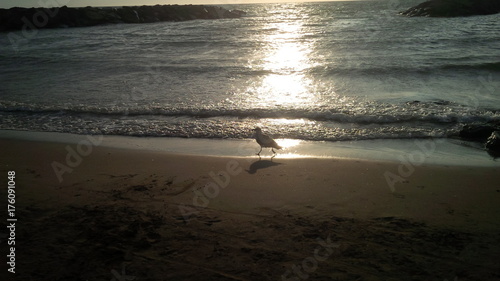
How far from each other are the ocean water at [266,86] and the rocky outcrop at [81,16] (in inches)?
627

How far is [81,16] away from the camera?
139 feet

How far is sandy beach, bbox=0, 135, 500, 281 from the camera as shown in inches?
143

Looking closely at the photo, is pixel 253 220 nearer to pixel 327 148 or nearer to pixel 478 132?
pixel 327 148

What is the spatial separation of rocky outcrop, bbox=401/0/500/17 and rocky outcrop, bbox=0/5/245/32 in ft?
90.4

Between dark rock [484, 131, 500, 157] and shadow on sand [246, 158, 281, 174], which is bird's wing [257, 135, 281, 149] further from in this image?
dark rock [484, 131, 500, 157]

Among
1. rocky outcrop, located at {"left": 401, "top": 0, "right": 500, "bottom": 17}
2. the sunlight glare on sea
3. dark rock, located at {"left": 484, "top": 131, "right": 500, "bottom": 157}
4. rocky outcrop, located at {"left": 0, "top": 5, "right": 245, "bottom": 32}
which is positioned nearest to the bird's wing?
the sunlight glare on sea

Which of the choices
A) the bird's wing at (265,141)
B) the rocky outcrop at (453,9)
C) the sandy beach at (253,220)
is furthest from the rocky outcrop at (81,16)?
the bird's wing at (265,141)

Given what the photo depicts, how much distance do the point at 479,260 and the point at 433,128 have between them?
5.73 meters

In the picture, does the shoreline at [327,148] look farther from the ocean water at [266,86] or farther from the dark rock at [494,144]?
the ocean water at [266,86]

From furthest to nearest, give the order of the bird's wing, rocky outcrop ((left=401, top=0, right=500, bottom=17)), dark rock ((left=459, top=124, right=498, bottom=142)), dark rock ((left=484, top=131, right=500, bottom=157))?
rocky outcrop ((left=401, top=0, right=500, bottom=17))
dark rock ((left=459, top=124, right=498, bottom=142))
dark rock ((left=484, top=131, right=500, bottom=157))
the bird's wing

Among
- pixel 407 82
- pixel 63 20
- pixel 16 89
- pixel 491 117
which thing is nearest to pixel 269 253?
pixel 491 117

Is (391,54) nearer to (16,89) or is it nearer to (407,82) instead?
(407,82)

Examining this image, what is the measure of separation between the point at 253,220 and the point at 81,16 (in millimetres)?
44404

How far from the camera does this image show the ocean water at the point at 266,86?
9.44 m
